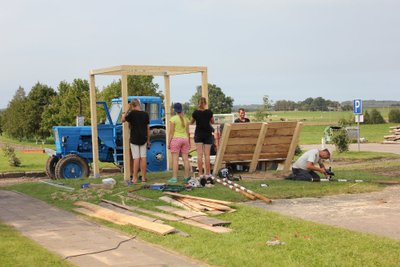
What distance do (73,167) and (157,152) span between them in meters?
2.72

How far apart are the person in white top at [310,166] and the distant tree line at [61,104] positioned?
63.8ft

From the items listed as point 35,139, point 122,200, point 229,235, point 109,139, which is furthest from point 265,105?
point 35,139

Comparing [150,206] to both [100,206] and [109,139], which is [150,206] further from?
[109,139]

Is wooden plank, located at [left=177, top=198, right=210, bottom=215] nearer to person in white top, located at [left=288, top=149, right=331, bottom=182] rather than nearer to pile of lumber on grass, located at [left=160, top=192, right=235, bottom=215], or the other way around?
pile of lumber on grass, located at [left=160, top=192, right=235, bottom=215]

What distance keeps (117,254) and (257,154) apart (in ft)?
28.0

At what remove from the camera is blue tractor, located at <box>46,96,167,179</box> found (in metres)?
19.4

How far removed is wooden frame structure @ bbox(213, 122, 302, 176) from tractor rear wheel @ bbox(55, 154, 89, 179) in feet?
19.5

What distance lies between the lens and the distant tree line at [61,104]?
3971cm

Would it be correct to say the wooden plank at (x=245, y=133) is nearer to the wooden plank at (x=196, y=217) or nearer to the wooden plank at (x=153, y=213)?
the wooden plank at (x=153, y=213)

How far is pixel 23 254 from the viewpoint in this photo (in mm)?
7547

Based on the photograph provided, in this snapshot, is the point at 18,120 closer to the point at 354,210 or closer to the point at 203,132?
the point at 203,132

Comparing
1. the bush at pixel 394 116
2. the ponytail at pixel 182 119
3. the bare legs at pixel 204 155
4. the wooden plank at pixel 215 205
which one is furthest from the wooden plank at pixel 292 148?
the bush at pixel 394 116

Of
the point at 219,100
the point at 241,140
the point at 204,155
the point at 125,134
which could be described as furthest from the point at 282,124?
the point at 219,100

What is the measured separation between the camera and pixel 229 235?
8195 mm
